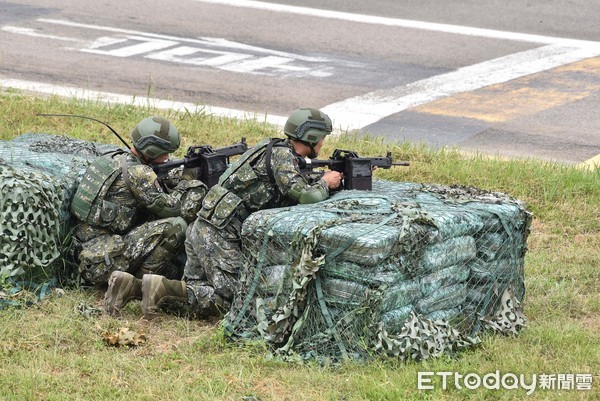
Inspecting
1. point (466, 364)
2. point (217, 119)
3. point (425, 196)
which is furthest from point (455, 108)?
point (466, 364)

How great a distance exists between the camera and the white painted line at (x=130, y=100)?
13.5 metres

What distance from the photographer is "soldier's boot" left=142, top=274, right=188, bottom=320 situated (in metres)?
8.19

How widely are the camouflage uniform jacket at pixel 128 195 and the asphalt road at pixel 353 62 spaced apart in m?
4.38

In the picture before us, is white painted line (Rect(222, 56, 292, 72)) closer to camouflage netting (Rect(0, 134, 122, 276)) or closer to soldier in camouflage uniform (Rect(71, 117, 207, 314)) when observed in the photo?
camouflage netting (Rect(0, 134, 122, 276))

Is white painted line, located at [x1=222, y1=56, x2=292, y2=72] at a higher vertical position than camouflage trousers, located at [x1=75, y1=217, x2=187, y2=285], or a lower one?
higher

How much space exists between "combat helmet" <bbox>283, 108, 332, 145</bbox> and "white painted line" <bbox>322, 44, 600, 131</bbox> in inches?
174

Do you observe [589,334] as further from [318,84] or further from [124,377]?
[318,84]

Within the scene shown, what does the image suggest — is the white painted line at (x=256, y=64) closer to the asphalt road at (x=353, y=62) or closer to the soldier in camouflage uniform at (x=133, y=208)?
the asphalt road at (x=353, y=62)

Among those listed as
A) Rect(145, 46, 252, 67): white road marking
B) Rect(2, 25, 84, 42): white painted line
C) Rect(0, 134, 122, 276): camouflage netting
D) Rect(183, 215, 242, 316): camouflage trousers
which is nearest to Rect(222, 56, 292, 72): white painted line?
Rect(145, 46, 252, 67): white road marking

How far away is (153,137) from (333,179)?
4.60 ft

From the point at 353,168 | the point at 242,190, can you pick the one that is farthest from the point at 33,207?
the point at 353,168

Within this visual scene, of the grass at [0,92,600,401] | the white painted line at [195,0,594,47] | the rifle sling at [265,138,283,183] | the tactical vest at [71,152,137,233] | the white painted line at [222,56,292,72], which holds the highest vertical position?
the white painted line at [195,0,594,47]

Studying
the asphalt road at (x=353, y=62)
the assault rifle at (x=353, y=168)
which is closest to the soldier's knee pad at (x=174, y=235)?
the assault rifle at (x=353, y=168)

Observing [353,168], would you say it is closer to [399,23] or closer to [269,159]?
[269,159]
